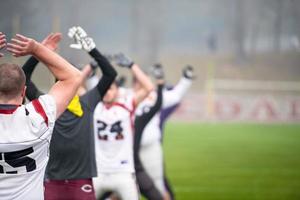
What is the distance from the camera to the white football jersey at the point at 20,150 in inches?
163

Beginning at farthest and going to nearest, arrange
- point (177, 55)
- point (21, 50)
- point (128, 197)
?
point (177, 55) < point (128, 197) < point (21, 50)

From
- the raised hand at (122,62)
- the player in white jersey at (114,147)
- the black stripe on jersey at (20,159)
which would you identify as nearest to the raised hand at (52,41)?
the black stripe on jersey at (20,159)

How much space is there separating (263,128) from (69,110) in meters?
22.9

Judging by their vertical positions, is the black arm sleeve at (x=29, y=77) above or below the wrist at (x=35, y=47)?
below

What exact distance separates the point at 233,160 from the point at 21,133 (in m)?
14.9

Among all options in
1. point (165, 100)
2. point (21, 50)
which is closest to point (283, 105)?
point (165, 100)

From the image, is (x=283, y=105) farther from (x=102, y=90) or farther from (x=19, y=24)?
(x=102, y=90)

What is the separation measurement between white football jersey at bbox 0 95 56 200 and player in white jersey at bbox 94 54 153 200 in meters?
3.24

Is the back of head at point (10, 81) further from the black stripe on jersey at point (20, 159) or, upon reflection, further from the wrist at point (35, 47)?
the black stripe on jersey at point (20, 159)

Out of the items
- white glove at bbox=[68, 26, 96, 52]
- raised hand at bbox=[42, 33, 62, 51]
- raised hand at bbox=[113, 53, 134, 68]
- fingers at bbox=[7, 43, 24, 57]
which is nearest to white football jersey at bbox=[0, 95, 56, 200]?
fingers at bbox=[7, 43, 24, 57]

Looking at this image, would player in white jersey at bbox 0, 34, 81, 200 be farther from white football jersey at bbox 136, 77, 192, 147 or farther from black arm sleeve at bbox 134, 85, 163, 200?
white football jersey at bbox 136, 77, 192, 147

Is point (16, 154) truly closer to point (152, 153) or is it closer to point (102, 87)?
point (102, 87)

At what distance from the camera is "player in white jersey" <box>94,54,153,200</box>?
750 cm

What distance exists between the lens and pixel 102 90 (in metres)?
6.35
